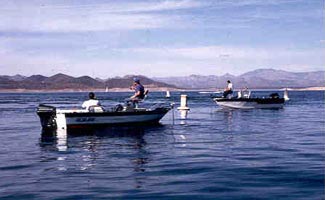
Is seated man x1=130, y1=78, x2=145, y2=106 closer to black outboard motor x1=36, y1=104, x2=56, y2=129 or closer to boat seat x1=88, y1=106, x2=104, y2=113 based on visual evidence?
boat seat x1=88, y1=106, x2=104, y2=113

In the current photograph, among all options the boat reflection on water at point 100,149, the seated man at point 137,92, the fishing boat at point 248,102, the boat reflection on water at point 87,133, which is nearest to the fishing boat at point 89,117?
the boat reflection on water at point 87,133

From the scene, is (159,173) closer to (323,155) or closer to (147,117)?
(323,155)

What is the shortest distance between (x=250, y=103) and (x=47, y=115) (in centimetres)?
2895

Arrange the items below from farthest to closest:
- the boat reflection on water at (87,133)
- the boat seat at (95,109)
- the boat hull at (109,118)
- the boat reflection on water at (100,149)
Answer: the boat seat at (95,109) → the boat hull at (109,118) → the boat reflection on water at (87,133) → the boat reflection on water at (100,149)

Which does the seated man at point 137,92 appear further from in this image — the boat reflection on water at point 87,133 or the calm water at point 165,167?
the calm water at point 165,167

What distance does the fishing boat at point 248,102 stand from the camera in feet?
156

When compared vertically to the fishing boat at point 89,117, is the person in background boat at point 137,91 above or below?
above

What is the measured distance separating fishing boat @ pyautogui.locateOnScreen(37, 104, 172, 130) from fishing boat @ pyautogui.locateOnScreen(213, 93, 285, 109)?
20.5 metres

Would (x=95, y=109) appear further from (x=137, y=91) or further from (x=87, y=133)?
(x=137, y=91)

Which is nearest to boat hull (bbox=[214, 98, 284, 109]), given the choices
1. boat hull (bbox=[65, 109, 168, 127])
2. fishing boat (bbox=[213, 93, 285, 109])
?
fishing boat (bbox=[213, 93, 285, 109])

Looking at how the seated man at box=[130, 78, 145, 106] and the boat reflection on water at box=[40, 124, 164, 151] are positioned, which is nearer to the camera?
the boat reflection on water at box=[40, 124, 164, 151]

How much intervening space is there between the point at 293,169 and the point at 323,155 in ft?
→ 10.9

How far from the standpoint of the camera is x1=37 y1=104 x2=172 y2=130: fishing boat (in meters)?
25.2

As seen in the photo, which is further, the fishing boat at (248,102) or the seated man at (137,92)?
the fishing boat at (248,102)
